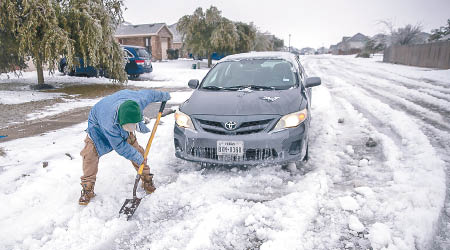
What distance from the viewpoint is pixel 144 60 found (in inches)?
595

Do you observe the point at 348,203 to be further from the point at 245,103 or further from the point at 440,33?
the point at 440,33

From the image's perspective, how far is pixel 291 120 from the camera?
10.9ft

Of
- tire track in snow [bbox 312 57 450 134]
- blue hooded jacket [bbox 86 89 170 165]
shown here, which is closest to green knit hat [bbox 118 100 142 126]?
blue hooded jacket [bbox 86 89 170 165]

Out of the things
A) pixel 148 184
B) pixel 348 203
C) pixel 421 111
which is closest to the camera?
pixel 348 203

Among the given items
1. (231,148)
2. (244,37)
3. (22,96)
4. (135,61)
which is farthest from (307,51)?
(231,148)

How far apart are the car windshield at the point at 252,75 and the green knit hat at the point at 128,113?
1.90m

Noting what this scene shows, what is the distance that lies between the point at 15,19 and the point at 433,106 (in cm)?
1155

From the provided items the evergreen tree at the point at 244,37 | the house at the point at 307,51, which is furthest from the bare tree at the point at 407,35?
the house at the point at 307,51

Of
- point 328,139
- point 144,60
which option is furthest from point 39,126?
point 144,60

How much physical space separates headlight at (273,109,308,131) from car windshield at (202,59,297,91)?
2.64 ft

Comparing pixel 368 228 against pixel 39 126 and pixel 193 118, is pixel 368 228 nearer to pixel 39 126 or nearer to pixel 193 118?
pixel 193 118

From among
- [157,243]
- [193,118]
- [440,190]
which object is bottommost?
[157,243]

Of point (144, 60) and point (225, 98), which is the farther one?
point (144, 60)

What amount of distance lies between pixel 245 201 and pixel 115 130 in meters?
1.44
